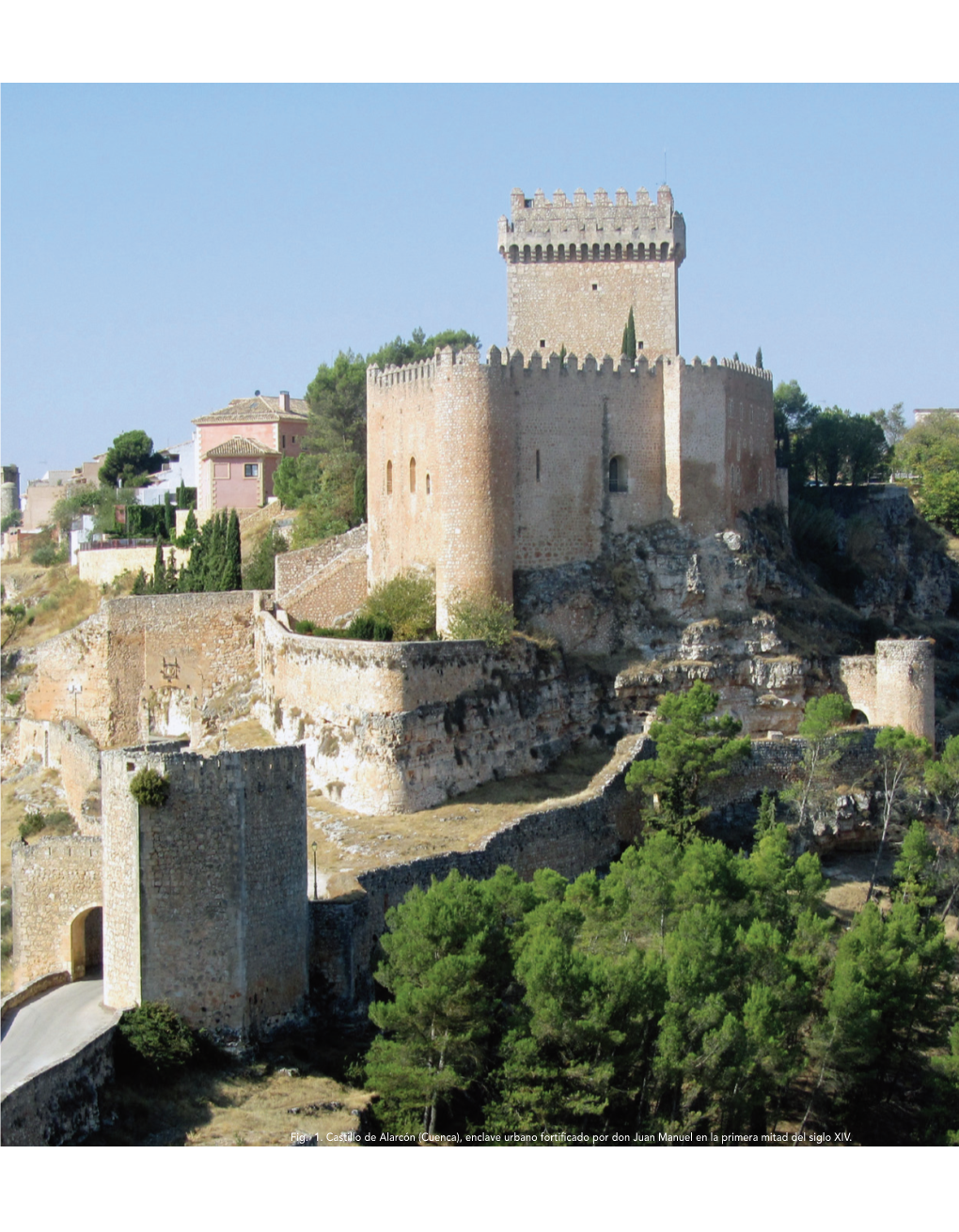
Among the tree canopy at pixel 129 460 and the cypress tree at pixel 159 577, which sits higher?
the tree canopy at pixel 129 460

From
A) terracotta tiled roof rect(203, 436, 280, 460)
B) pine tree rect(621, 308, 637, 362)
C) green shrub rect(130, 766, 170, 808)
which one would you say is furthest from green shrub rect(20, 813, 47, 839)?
terracotta tiled roof rect(203, 436, 280, 460)

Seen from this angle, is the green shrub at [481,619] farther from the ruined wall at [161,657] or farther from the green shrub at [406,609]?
the ruined wall at [161,657]

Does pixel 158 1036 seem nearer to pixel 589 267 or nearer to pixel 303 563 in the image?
pixel 303 563

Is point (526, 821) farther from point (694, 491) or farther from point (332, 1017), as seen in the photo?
point (694, 491)

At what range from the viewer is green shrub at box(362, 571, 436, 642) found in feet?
112

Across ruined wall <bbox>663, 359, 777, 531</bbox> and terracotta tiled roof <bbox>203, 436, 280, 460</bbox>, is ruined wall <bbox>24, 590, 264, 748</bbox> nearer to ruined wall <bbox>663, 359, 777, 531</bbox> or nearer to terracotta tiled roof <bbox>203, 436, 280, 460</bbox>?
ruined wall <bbox>663, 359, 777, 531</bbox>

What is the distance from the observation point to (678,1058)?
875 inches

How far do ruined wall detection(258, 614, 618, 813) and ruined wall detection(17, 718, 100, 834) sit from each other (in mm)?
4215

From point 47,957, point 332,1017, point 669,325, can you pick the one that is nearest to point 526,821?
point 332,1017

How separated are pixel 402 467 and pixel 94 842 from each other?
13.9 metres

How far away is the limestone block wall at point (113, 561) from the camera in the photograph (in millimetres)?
48625

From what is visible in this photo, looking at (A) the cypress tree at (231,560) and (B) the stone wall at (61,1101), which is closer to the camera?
(B) the stone wall at (61,1101)

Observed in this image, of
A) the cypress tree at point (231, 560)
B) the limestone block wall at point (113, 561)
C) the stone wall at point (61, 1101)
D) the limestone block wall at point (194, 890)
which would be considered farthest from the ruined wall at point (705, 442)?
the stone wall at point (61, 1101)

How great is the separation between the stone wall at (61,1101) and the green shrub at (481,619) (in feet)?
46.4
